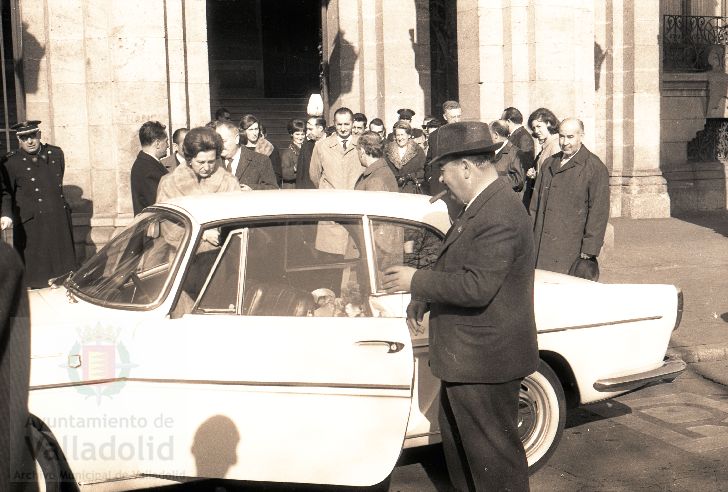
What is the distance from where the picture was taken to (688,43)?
66.1ft

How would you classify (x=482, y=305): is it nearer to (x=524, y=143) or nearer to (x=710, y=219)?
(x=524, y=143)

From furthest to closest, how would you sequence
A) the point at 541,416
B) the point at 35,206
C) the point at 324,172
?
the point at 35,206
the point at 324,172
the point at 541,416

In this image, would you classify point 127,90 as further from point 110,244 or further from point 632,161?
point 632,161

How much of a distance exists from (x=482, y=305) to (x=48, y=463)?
6.55ft

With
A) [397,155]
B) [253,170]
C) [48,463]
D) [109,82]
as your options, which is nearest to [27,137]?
[109,82]

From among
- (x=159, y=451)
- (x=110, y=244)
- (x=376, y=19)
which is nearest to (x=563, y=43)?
(x=376, y=19)

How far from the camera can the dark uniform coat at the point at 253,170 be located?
30.5ft

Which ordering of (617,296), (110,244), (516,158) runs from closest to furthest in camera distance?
(110,244) → (617,296) → (516,158)

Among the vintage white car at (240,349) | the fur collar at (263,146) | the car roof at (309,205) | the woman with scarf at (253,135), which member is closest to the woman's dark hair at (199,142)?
the car roof at (309,205)

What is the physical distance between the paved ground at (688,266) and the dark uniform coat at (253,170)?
384 centimetres

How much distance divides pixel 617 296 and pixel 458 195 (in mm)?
1928

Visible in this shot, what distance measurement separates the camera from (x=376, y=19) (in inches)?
639

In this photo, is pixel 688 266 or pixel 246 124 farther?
pixel 688 266

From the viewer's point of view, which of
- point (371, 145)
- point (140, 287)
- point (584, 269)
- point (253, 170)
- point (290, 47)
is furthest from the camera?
point (290, 47)
